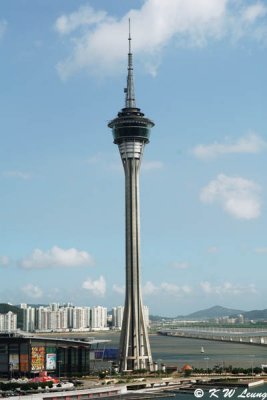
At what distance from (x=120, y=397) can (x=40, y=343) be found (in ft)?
69.4

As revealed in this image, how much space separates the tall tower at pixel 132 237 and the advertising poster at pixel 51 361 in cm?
2827

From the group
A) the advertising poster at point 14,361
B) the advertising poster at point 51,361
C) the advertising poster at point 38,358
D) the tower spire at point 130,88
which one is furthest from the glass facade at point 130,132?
the advertising poster at point 14,361

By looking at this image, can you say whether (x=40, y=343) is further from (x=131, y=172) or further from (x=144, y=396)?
(x=131, y=172)

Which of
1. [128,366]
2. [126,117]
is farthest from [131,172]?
[128,366]

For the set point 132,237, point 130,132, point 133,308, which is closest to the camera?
point 133,308

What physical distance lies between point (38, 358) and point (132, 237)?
39177 mm

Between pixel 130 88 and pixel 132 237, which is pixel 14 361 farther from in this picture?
pixel 130 88

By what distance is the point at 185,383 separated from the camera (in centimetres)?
10775

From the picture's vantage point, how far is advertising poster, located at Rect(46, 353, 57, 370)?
108 metres

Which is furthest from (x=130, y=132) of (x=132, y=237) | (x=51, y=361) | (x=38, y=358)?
(x=38, y=358)

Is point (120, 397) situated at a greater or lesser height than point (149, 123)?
lesser

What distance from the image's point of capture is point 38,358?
106938 mm

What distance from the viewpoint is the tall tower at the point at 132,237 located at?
137 m

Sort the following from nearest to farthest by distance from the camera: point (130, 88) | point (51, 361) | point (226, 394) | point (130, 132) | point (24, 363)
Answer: point (226, 394) → point (24, 363) → point (51, 361) → point (130, 132) → point (130, 88)
